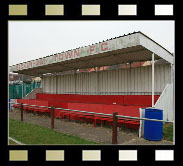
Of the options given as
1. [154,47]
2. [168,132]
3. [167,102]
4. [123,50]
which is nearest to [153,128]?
[168,132]

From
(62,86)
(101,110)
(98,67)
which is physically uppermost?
(98,67)

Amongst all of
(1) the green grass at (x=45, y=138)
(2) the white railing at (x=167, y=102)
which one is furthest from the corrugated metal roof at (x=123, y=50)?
(1) the green grass at (x=45, y=138)

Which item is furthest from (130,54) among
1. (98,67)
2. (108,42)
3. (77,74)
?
(77,74)

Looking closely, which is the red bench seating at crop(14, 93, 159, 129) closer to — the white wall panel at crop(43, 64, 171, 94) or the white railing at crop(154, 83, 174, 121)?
the white wall panel at crop(43, 64, 171, 94)

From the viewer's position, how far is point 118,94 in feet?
39.5

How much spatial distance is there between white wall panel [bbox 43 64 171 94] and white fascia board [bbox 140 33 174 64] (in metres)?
1.13

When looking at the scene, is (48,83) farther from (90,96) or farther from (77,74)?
(90,96)

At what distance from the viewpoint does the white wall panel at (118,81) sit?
10.1 m

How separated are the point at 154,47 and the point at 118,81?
15.1ft

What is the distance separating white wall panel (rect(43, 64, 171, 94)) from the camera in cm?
1010

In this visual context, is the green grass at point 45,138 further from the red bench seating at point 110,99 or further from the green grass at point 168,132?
the red bench seating at point 110,99

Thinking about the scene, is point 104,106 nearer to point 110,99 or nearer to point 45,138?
point 110,99

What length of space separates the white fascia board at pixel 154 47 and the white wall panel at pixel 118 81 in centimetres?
113

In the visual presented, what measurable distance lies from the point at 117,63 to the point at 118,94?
1.97 metres
